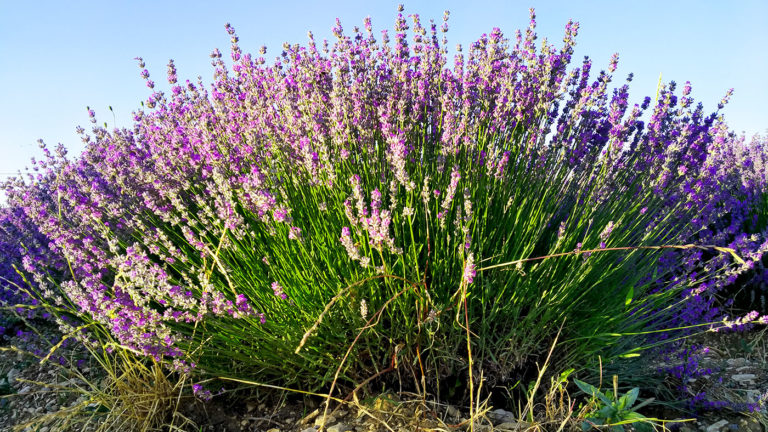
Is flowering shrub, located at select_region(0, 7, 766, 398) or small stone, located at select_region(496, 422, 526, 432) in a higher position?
flowering shrub, located at select_region(0, 7, 766, 398)

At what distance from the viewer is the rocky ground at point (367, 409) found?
2148 mm

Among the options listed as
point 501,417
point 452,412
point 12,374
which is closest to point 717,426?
point 501,417

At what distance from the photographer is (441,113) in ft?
9.87

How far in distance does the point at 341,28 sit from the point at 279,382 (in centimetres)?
227

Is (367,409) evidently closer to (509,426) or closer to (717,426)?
(509,426)

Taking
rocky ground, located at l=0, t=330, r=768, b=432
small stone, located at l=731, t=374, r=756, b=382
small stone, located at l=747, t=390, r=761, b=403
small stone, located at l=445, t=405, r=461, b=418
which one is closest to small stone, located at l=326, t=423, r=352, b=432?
rocky ground, located at l=0, t=330, r=768, b=432

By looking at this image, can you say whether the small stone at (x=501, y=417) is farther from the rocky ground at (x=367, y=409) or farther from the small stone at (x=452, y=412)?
the small stone at (x=452, y=412)

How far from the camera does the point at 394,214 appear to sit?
243 centimetres

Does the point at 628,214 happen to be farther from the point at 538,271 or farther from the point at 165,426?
the point at 165,426

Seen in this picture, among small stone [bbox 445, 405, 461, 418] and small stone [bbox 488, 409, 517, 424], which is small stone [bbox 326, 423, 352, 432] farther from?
small stone [bbox 488, 409, 517, 424]

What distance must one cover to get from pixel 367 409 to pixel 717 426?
6.71 feet

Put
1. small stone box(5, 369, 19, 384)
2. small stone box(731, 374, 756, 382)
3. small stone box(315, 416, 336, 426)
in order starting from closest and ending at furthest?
small stone box(315, 416, 336, 426)
small stone box(731, 374, 756, 382)
small stone box(5, 369, 19, 384)

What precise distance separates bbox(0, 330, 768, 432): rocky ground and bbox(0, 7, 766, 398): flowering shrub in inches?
7.6

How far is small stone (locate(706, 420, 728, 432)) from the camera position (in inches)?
106
